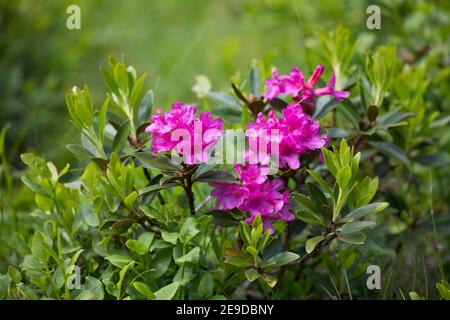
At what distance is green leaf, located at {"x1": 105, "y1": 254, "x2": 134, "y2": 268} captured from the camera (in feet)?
4.42

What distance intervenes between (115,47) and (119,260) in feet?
7.31

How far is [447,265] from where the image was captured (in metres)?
2.04

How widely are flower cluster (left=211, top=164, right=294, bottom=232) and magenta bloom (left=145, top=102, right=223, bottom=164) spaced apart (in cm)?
11

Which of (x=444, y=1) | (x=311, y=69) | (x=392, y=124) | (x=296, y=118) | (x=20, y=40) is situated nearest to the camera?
(x=296, y=118)

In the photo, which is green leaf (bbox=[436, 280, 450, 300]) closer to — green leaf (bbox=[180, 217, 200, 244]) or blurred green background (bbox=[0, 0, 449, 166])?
green leaf (bbox=[180, 217, 200, 244])

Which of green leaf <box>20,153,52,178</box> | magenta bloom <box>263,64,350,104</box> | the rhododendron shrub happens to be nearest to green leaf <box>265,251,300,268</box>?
the rhododendron shrub

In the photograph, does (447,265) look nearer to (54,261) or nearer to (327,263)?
(327,263)

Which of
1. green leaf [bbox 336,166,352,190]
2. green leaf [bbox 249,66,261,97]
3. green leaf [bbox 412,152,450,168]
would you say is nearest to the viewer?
green leaf [bbox 336,166,352,190]

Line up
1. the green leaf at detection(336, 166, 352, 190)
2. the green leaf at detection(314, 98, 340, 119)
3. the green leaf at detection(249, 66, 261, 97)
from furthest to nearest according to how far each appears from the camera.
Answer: the green leaf at detection(249, 66, 261, 97) < the green leaf at detection(314, 98, 340, 119) < the green leaf at detection(336, 166, 352, 190)

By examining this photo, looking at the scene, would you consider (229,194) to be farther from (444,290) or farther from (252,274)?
(444,290)

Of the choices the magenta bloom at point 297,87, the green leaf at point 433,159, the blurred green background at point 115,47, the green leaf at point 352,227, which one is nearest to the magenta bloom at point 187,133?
the magenta bloom at point 297,87

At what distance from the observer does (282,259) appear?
1346 millimetres
